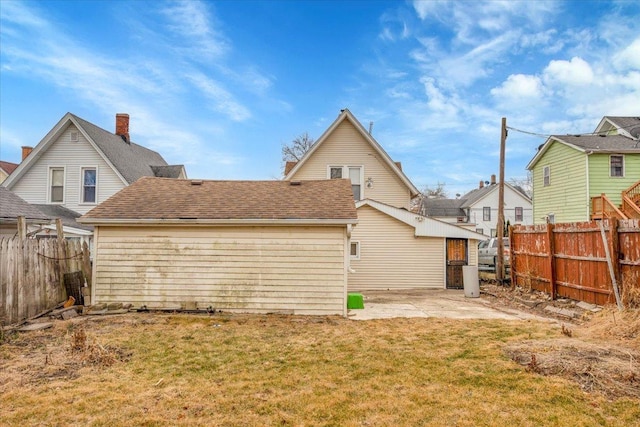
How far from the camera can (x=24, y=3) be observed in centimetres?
1121

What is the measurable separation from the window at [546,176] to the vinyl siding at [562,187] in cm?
21

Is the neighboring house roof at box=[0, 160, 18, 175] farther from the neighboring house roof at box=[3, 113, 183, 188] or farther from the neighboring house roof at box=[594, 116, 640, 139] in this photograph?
the neighboring house roof at box=[594, 116, 640, 139]

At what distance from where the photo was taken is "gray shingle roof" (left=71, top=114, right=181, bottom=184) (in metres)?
18.4

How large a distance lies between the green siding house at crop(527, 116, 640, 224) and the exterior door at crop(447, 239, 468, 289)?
828 cm

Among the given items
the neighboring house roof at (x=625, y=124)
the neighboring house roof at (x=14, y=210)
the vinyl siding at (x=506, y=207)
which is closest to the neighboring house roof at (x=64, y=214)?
the neighboring house roof at (x=14, y=210)

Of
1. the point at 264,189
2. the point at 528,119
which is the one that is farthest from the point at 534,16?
the point at 264,189

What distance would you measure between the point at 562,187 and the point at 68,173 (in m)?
26.9

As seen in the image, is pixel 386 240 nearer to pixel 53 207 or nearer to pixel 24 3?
pixel 24 3

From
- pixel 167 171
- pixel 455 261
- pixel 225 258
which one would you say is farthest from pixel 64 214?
pixel 455 261

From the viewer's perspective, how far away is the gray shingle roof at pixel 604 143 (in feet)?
64.8

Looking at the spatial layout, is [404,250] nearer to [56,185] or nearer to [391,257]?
[391,257]

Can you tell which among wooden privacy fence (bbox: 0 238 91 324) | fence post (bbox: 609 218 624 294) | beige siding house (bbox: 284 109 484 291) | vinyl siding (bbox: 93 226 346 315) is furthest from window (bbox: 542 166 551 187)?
wooden privacy fence (bbox: 0 238 91 324)

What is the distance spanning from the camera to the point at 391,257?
602 inches

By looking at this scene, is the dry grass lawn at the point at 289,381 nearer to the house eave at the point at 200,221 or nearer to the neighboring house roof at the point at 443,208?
the house eave at the point at 200,221
